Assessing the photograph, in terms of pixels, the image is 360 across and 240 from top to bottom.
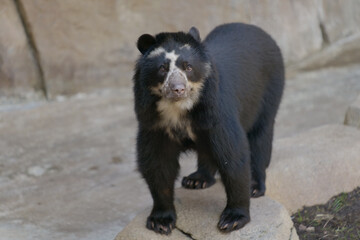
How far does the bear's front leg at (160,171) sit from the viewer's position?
392 centimetres

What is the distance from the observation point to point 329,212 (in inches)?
189

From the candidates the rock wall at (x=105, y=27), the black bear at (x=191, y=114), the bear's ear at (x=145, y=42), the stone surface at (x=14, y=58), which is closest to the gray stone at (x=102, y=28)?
the rock wall at (x=105, y=27)

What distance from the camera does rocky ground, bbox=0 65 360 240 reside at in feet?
16.9

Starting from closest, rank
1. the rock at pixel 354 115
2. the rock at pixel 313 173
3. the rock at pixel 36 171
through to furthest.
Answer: the rock at pixel 313 173 → the rock at pixel 354 115 → the rock at pixel 36 171

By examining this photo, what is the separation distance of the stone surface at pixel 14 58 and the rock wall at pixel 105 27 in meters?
0.03

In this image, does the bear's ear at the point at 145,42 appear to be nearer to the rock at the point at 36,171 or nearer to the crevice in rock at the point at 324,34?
the rock at the point at 36,171

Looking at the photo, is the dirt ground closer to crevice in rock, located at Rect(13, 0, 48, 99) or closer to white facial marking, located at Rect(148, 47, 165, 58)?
white facial marking, located at Rect(148, 47, 165, 58)

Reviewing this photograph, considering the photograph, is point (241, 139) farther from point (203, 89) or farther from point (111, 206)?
point (111, 206)

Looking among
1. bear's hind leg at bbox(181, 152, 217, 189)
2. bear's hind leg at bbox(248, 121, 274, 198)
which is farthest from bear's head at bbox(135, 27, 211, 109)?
bear's hind leg at bbox(248, 121, 274, 198)

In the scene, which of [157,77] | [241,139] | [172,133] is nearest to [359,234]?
[241,139]

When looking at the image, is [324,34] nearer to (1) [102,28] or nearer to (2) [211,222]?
(1) [102,28]

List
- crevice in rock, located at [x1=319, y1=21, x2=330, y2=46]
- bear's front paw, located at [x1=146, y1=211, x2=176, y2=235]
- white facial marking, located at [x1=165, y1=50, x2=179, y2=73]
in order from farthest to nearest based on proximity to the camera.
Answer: crevice in rock, located at [x1=319, y1=21, x2=330, y2=46]
bear's front paw, located at [x1=146, y1=211, x2=176, y2=235]
white facial marking, located at [x1=165, y1=50, x2=179, y2=73]

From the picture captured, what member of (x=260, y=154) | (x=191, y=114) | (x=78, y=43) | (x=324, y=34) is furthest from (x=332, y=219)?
(x=324, y=34)

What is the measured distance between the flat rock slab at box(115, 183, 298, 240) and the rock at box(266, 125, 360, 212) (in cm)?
63
